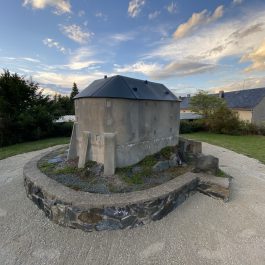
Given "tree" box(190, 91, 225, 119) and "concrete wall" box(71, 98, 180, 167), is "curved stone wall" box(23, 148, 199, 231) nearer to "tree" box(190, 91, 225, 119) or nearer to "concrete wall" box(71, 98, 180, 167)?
"concrete wall" box(71, 98, 180, 167)

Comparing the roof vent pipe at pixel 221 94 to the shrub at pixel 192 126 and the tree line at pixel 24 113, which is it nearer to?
the shrub at pixel 192 126

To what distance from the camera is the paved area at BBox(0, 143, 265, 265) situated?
3.23 metres

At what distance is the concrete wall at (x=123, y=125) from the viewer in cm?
538

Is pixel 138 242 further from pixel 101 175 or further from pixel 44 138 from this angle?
pixel 44 138

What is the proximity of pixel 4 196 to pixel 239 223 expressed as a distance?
6097mm

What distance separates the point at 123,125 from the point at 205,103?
19368mm

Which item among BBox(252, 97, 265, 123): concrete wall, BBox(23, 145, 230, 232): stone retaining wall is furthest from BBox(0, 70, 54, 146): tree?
BBox(252, 97, 265, 123): concrete wall

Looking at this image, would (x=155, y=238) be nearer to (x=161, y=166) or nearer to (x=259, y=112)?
(x=161, y=166)

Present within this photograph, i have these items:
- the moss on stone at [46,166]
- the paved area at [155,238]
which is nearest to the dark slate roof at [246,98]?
the paved area at [155,238]

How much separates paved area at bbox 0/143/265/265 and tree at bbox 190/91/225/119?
704 inches

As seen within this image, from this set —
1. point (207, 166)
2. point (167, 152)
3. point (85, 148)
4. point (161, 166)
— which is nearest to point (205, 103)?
point (167, 152)

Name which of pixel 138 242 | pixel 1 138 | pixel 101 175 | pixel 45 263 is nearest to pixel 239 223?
pixel 138 242

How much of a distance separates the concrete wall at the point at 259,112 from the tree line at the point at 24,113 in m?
22.7

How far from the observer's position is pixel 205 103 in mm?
22312
